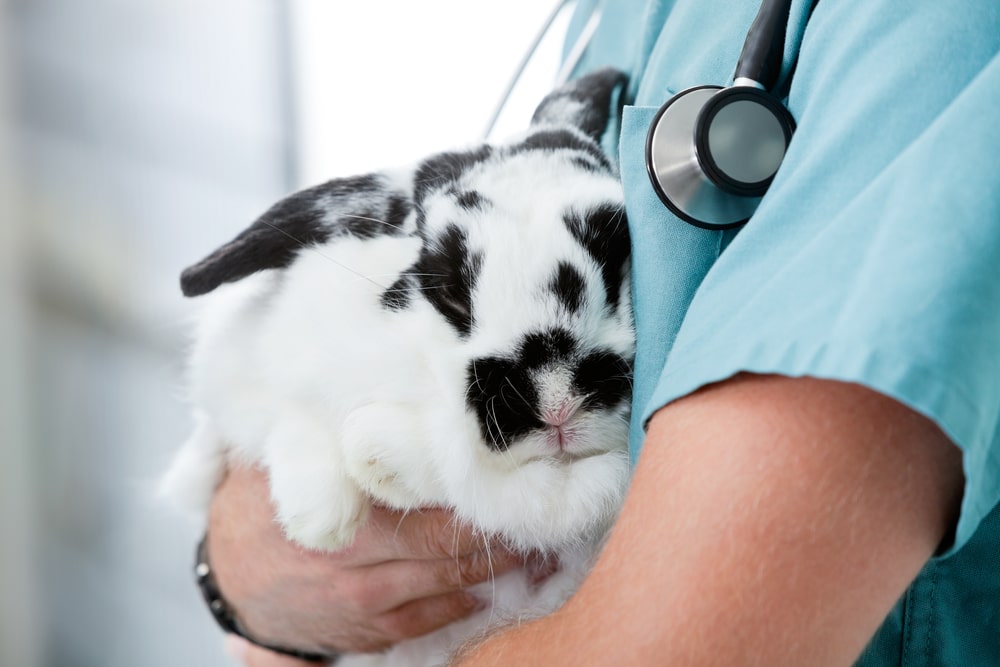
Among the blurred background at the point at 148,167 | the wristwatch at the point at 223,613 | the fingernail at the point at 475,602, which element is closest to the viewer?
the fingernail at the point at 475,602

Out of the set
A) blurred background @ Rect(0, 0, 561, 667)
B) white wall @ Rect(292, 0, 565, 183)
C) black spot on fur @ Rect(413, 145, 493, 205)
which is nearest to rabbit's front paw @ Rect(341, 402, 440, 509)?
black spot on fur @ Rect(413, 145, 493, 205)

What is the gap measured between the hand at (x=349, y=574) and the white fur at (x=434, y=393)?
3 centimetres

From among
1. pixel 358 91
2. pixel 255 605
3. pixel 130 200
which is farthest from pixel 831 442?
pixel 130 200

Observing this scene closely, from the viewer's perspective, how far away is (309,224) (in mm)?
853

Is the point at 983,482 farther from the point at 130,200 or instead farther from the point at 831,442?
the point at 130,200

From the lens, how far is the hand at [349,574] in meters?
0.81

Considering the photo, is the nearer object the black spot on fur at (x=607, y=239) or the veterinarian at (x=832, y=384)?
the veterinarian at (x=832, y=384)

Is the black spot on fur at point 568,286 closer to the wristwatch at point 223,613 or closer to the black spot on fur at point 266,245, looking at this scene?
the black spot on fur at point 266,245

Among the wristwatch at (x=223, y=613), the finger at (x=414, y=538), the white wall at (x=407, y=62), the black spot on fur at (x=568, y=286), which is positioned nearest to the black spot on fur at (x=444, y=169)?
the black spot on fur at (x=568, y=286)

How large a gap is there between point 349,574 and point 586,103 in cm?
60

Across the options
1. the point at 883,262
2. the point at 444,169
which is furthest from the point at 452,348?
the point at 883,262

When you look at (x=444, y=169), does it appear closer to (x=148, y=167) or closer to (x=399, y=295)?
(x=399, y=295)

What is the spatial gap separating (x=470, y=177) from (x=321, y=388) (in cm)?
26

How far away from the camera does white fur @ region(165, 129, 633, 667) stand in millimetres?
675
